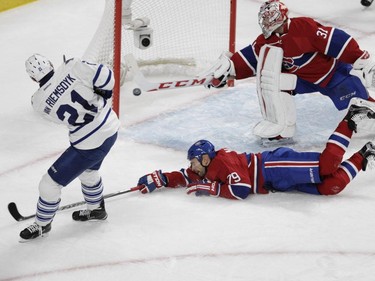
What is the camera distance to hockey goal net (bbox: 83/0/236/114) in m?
5.66

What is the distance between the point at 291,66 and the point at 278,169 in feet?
2.25

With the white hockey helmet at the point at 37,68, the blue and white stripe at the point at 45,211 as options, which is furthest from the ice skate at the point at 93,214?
the white hockey helmet at the point at 37,68

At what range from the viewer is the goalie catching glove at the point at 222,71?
5.19m

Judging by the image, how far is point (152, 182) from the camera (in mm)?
4656

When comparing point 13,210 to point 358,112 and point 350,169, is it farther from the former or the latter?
point 358,112

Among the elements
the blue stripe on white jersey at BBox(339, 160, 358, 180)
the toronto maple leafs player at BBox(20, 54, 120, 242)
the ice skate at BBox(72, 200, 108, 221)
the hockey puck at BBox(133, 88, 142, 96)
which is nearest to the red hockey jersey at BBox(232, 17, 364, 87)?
the blue stripe on white jersey at BBox(339, 160, 358, 180)

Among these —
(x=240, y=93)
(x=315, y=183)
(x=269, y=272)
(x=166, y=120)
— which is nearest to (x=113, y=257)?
(x=269, y=272)

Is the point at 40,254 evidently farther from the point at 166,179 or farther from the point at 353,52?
the point at 353,52

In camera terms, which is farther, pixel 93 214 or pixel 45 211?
pixel 93 214

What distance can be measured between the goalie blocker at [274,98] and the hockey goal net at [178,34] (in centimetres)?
78

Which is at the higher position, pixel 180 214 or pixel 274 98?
pixel 274 98

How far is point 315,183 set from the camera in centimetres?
454

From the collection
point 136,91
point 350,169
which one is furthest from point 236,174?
point 136,91

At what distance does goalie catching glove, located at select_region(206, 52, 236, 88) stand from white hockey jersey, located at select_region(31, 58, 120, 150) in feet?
3.41
